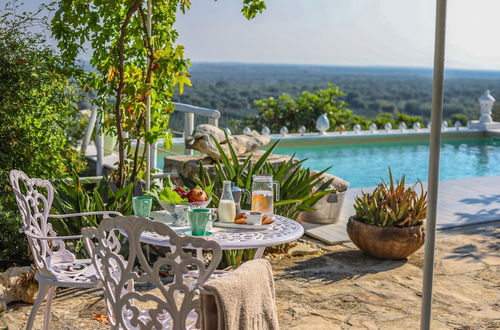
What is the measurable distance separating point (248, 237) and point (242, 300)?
746 mm

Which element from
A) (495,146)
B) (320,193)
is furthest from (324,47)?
(320,193)

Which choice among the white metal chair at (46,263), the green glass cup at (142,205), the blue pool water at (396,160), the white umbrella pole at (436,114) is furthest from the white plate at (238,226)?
the blue pool water at (396,160)

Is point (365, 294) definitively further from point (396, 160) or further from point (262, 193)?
point (396, 160)

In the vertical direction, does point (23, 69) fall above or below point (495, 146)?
above

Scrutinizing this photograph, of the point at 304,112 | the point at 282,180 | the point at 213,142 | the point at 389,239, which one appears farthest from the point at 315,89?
the point at 389,239

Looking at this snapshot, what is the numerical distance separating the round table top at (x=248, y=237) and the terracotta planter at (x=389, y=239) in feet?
5.02

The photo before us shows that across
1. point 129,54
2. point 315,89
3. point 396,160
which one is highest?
point 129,54

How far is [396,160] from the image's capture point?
464 inches

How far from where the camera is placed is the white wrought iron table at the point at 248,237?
273cm

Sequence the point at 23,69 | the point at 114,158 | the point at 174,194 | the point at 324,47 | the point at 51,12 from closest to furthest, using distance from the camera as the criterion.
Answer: the point at 174,194 → the point at 23,69 → the point at 51,12 → the point at 114,158 → the point at 324,47

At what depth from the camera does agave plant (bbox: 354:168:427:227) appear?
4.51 metres

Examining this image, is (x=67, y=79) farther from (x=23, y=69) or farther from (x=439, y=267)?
(x=439, y=267)

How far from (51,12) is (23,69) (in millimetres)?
523

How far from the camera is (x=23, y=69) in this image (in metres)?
4.23
